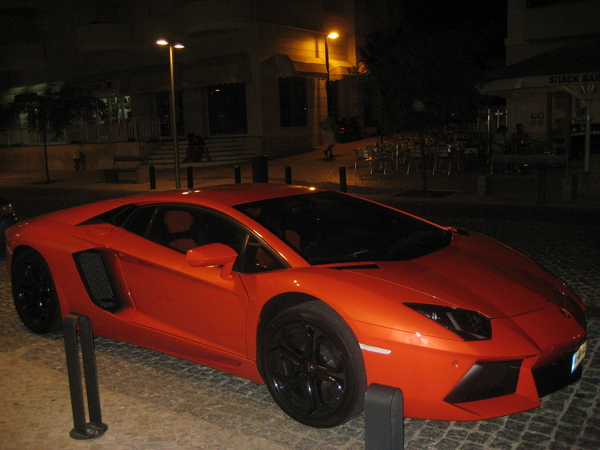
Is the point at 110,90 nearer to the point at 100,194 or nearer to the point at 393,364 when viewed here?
the point at 100,194

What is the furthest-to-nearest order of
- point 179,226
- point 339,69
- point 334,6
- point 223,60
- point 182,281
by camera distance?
point 334,6 < point 339,69 < point 223,60 < point 179,226 < point 182,281

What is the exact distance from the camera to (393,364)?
324 centimetres

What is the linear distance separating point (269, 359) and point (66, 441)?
127 centimetres

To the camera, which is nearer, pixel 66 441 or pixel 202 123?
pixel 66 441

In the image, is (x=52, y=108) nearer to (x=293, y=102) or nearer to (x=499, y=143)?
(x=293, y=102)

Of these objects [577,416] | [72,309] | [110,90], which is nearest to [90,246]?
[72,309]

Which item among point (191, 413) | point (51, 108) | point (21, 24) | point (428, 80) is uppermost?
point (21, 24)

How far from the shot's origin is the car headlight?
3.21m

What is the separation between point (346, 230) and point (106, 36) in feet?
101

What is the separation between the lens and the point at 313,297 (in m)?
3.60

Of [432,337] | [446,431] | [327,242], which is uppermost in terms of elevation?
[327,242]

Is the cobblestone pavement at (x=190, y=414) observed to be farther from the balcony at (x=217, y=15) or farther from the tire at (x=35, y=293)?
the balcony at (x=217, y=15)

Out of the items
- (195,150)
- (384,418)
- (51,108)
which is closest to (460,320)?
(384,418)

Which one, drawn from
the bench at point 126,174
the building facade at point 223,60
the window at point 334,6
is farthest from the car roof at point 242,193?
the window at point 334,6
